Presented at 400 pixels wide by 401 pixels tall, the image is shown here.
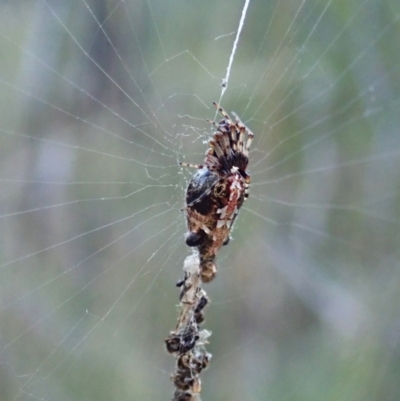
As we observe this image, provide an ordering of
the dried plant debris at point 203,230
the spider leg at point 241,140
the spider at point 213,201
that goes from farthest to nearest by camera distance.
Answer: the spider leg at point 241,140
the spider at point 213,201
the dried plant debris at point 203,230

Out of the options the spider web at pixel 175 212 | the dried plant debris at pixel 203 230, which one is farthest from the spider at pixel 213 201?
the spider web at pixel 175 212

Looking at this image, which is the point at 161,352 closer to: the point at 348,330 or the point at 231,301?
the point at 231,301

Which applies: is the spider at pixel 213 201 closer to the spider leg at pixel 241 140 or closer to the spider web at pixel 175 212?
the spider leg at pixel 241 140

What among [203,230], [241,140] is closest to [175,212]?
[241,140]

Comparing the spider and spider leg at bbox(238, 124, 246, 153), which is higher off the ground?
spider leg at bbox(238, 124, 246, 153)

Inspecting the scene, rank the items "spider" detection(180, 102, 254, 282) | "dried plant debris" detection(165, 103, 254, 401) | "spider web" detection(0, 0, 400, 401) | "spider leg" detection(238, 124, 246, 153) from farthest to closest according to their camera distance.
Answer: "spider web" detection(0, 0, 400, 401), "spider leg" detection(238, 124, 246, 153), "spider" detection(180, 102, 254, 282), "dried plant debris" detection(165, 103, 254, 401)

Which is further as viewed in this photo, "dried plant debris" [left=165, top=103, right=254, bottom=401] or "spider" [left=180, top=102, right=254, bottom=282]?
"spider" [left=180, top=102, right=254, bottom=282]

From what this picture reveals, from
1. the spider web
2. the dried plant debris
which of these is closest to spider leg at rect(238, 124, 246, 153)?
the dried plant debris

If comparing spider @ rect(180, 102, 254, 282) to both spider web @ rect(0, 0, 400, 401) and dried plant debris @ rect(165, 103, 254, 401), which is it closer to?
dried plant debris @ rect(165, 103, 254, 401)

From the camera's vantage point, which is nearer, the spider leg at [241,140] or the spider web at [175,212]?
the spider leg at [241,140]
